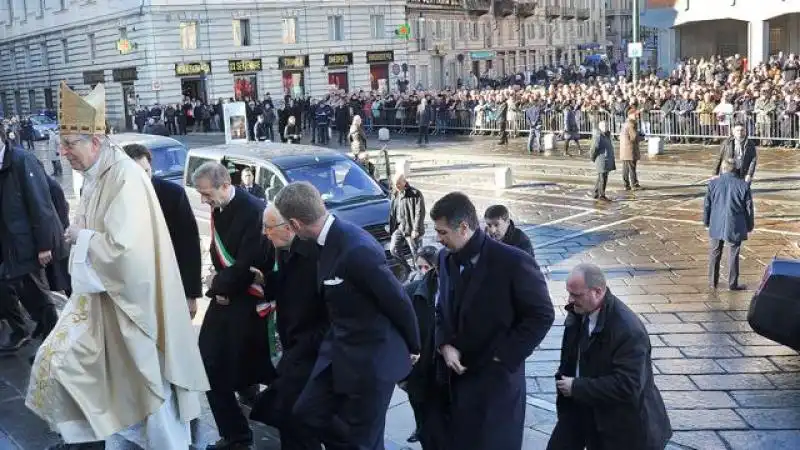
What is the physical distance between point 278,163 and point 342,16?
3811cm

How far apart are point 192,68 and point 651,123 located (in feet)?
88.6

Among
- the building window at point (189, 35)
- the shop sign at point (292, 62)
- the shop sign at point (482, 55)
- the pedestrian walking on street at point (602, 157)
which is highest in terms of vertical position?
the building window at point (189, 35)

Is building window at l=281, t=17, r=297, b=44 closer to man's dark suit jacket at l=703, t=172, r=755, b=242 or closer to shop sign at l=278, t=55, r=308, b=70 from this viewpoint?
shop sign at l=278, t=55, r=308, b=70

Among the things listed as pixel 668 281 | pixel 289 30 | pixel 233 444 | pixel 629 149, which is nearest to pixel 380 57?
pixel 289 30

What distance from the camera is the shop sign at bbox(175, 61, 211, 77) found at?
44188 millimetres

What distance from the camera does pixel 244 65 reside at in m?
45.8

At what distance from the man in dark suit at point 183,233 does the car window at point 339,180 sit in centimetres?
563

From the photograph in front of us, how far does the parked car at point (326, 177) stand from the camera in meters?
11.2

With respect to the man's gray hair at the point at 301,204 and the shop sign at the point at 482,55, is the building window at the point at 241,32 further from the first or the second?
the man's gray hair at the point at 301,204

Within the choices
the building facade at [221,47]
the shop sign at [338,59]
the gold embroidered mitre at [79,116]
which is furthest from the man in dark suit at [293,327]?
the shop sign at [338,59]

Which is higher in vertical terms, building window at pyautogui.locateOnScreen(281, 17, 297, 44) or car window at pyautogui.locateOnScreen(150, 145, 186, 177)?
building window at pyautogui.locateOnScreen(281, 17, 297, 44)

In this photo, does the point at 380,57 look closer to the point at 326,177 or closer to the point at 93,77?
the point at 93,77

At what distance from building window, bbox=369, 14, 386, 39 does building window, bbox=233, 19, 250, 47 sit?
700cm

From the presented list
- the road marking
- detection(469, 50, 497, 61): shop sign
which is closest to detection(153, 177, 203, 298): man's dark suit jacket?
the road marking
